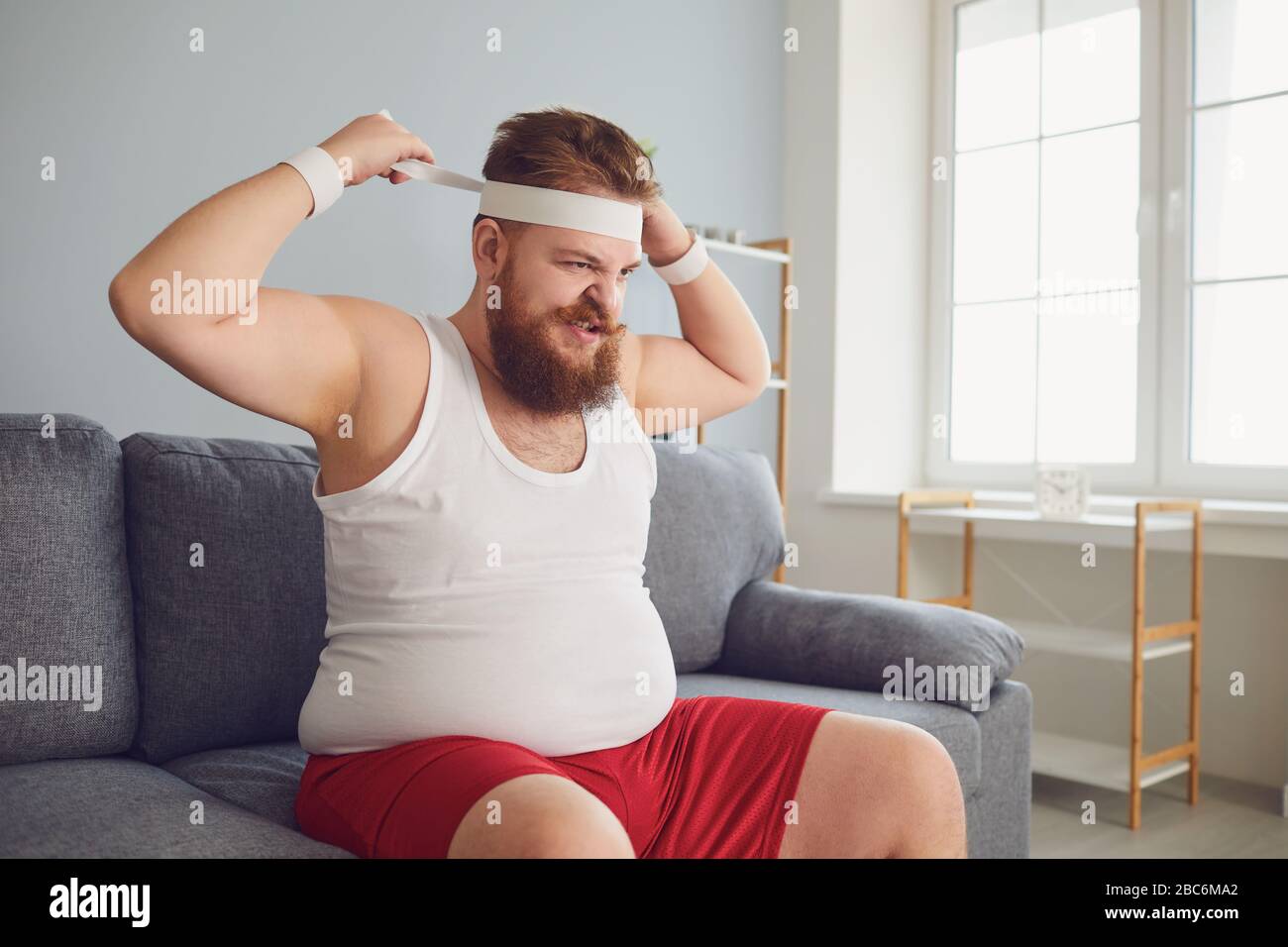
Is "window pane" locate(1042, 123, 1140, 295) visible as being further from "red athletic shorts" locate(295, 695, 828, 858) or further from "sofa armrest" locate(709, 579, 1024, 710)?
"red athletic shorts" locate(295, 695, 828, 858)

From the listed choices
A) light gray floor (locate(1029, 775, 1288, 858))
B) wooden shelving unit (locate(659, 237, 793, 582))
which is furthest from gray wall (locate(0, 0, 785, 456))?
light gray floor (locate(1029, 775, 1288, 858))

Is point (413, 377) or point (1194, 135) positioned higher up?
point (1194, 135)

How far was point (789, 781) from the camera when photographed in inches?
47.6

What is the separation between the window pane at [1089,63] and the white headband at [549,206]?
8.63 ft

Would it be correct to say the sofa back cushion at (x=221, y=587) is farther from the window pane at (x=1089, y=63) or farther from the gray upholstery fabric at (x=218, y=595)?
the window pane at (x=1089, y=63)

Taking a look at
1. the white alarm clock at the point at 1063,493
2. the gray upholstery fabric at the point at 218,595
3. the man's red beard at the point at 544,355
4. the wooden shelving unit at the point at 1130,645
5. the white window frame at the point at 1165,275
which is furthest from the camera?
the white window frame at the point at 1165,275

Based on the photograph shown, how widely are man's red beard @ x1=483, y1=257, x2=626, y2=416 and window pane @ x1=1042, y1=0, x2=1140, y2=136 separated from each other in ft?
8.85

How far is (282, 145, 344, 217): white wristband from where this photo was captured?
115cm

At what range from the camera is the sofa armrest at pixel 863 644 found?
6.35ft

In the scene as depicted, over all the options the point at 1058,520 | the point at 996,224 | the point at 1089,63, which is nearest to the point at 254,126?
the point at 1058,520

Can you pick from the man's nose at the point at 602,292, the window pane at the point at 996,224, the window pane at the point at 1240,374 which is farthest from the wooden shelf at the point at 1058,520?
the man's nose at the point at 602,292
